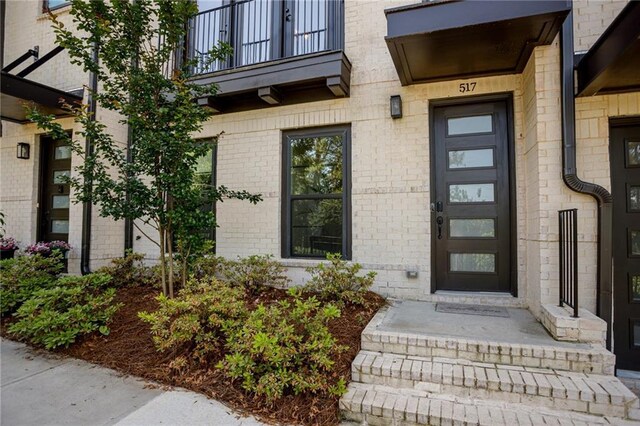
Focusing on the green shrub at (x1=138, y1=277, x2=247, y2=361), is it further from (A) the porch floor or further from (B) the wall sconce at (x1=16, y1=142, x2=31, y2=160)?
(B) the wall sconce at (x1=16, y1=142, x2=31, y2=160)

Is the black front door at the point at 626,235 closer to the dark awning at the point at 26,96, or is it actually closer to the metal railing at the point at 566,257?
the metal railing at the point at 566,257

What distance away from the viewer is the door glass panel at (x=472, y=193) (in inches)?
164

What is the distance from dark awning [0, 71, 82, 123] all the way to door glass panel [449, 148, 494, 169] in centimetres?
593

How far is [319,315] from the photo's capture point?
113 inches

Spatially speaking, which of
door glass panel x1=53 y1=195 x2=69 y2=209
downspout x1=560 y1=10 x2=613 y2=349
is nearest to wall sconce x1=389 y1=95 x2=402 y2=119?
downspout x1=560 y1=10 x2=613 y2=349

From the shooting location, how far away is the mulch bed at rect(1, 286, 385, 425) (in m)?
2.35

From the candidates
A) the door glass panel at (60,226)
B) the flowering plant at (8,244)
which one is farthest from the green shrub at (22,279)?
the flowering plant at (8,244)

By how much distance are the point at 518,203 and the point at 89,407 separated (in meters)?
4.57

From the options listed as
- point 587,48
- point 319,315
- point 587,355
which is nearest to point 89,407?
point 319,315

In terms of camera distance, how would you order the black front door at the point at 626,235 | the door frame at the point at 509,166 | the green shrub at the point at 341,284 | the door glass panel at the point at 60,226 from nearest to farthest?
1. the black front door at the point at 626,235
2. the green shrub at the point at 341,284
3. the door frame at the point at 509,166
4. the door glass panel at the point at 60,226

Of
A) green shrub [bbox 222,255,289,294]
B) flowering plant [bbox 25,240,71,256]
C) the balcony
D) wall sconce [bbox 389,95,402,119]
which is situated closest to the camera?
wall sconce [bbox 389,95,402,119]

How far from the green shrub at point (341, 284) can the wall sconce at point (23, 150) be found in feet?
20.5

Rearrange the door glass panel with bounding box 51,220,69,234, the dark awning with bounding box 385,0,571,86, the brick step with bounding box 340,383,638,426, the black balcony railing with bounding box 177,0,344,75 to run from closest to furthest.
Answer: the brick step with bounding box 340,383,638,426 → the dark awning with bounding box 385,0,571,86 → the black balcony railing with bounding box 177,0,344,75 → the door glass panel with bounding box 51,220,69,234

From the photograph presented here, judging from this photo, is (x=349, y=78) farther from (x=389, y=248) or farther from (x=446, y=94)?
(x=389, y=248)
